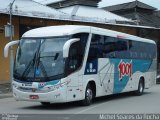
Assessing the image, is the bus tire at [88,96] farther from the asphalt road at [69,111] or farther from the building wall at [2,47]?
the building wall at [2,47]

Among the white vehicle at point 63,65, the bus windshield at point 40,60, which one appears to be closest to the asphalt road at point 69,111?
the white vehicle at point 63,65

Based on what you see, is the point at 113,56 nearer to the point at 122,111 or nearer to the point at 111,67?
the point at 111,67

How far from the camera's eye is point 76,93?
1609 cm

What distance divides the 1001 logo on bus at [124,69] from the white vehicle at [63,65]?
1.17 meters

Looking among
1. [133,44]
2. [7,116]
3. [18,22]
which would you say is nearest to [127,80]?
[133,44]

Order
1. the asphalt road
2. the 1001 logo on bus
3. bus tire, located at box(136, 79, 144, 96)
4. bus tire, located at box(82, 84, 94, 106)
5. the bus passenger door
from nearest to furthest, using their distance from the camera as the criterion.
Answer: the asphalt road
the bus passenger door
bus tire, located at box(82, 84, 94, 106)
the 1001 logo on bus
bus tire, located at box(136, 79, 144, 96)

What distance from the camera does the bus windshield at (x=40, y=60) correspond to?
1543cm

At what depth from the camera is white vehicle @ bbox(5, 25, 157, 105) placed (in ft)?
50.4

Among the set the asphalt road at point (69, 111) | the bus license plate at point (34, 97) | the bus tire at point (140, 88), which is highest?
the bus license plate at point (34, 97)

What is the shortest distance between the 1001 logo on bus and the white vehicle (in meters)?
1.17

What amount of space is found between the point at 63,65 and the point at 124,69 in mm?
6282

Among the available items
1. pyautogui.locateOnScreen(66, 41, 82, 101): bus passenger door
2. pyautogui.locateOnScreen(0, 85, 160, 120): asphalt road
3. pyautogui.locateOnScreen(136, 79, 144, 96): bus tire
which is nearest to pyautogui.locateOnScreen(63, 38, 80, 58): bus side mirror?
pyautogui.locateOnScreen(66, 41, 82, 101): bus passenger door

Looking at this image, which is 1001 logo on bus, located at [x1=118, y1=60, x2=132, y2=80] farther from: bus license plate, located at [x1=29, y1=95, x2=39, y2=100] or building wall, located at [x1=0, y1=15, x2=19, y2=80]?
building wall, located at [x1=0, y1=15, x2=19, y2=80]

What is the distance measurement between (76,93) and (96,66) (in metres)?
2.19
